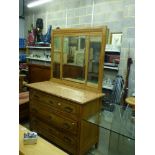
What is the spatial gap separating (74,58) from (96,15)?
1.27 m

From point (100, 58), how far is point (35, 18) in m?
3.61

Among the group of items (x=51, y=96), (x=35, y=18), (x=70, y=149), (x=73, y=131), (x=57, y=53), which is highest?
(x=35, y=18)

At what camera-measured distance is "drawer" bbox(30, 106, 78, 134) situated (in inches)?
92.5

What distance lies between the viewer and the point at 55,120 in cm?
259

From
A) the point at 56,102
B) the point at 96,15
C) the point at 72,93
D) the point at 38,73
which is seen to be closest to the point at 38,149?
the point at 56,102

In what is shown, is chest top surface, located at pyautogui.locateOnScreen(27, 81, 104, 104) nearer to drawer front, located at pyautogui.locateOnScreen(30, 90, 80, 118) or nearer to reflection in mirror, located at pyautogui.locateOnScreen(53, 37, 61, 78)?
drawer front, located at pyautogui.locateOnScreen(30, 90, 80, 118)

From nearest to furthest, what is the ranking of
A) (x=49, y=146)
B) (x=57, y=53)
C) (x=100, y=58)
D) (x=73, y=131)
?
1. (x=49, y=146)
2. (x=73, y=131)
3. (x=100, y=58)
4. (x=57, y=53)

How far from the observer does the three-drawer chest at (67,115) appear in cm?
228

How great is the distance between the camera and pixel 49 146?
173 cm
